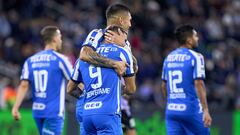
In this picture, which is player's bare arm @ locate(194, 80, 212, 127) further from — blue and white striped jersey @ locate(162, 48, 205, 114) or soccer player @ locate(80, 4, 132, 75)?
soccer player @ locate(80, 4, 132, 75)

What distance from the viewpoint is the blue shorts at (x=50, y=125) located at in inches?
501

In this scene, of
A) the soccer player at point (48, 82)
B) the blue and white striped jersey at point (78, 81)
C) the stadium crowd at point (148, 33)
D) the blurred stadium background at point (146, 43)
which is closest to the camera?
the blue and white striped jersey at point (78, 81)

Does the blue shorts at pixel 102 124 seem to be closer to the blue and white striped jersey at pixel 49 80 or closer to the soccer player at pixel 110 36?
the soccer player at pixel 110 36

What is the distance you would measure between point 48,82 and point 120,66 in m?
3.25

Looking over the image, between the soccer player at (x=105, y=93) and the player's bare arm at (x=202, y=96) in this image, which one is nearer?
the soccer player at (x=105, y=93)

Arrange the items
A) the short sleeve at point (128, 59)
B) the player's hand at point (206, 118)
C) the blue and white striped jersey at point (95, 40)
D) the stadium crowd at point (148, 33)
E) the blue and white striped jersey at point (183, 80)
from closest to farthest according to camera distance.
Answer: the short sleeve at point (128, 59) → the blue and white striped jersey at point (95, 40) → the player's hand at point (206, 118) → the blue and white striped jersey at point (183, 80) → the stadium crowd at point (148, 33)

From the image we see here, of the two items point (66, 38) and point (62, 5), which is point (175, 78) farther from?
point (62, 5)

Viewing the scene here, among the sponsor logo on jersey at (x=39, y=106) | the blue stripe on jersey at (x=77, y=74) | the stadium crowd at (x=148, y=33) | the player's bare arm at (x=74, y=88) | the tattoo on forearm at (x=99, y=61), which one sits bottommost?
the sponsor logo on jersey at (x=39, y=106)

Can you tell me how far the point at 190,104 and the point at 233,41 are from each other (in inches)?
478

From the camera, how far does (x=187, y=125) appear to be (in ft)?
40.4

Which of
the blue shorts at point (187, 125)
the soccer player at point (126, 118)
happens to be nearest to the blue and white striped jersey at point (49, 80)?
the soccer player at point (126, 118)

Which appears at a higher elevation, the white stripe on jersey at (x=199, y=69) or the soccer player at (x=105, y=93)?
the white stripe on jersey at (x=199, y=69)

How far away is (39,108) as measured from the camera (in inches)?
508

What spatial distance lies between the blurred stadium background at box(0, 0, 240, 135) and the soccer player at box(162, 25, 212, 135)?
5.33 m
